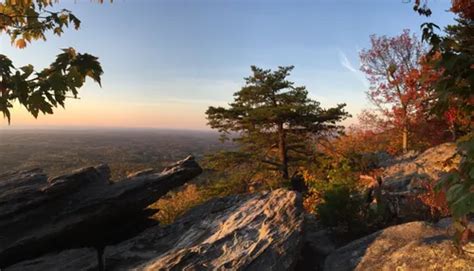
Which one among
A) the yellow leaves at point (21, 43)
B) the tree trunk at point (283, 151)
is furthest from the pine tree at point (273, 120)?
the yellow leaves at point (21, 43)

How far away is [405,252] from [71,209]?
342 inches

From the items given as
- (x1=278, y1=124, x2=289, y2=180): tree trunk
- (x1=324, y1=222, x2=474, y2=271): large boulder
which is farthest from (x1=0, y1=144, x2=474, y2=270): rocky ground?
(x1=278, y1=124, x2=289, y2=180): tree trunk

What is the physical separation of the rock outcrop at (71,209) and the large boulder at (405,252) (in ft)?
19.1

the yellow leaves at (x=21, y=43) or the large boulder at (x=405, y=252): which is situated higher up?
the yellow leaves at (x=21, y=43)

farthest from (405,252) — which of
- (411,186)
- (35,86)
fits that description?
(35,86)

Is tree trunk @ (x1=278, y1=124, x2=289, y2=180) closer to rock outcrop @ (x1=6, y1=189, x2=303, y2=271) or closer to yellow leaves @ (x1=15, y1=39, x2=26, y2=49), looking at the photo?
rock outcrop @ (x1=6, y1=189, x2=303, y2=271)

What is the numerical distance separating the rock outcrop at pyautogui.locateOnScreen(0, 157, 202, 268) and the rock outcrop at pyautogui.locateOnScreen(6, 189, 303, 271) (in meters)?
0.52

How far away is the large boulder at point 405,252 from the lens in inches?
278

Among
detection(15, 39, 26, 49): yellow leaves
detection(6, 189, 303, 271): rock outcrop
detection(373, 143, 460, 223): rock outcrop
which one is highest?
detection(15, 39, 26, 49): yellow leaves

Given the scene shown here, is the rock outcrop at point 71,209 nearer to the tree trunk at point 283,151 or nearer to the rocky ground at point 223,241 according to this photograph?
the rocky ground at point 223,241

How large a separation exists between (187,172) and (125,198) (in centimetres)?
225

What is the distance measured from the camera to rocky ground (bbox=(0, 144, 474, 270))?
24.7ft

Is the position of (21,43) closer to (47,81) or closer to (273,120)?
(47,81)

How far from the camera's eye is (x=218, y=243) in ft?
26.7
